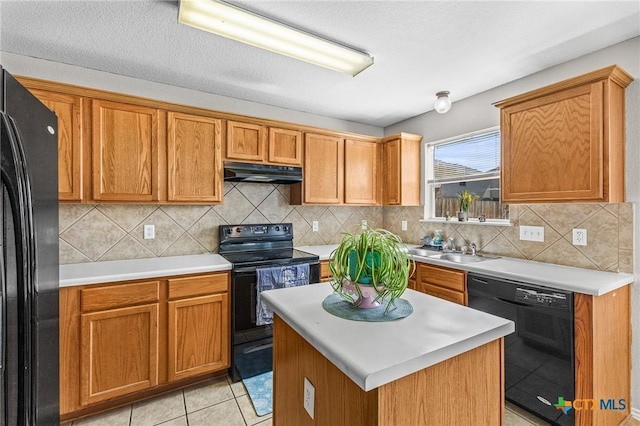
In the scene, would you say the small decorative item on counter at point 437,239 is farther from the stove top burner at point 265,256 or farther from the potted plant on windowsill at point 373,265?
the potted plant on windowsill at point 373,265

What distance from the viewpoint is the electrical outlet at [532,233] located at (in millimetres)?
2404

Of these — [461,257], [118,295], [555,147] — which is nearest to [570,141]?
[555,147]

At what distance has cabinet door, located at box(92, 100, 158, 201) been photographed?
2203mm

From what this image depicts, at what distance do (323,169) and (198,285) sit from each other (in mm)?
1747

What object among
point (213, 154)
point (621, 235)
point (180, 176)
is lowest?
point (621, 235)

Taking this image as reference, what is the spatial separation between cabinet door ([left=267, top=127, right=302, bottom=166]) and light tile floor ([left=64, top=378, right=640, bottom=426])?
2.05 m

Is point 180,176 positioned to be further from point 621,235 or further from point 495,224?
point 621,235

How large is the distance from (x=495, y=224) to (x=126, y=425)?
3.27 m

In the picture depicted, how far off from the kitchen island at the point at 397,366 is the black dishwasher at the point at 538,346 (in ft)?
3.37

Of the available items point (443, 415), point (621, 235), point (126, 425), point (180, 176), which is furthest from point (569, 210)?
point (126, 425)

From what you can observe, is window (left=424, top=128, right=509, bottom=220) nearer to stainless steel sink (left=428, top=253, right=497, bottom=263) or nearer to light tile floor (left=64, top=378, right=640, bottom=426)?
stainless steel sink (left=428, top=253, right=497, bottom=263)

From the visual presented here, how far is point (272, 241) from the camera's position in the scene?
3.18 m

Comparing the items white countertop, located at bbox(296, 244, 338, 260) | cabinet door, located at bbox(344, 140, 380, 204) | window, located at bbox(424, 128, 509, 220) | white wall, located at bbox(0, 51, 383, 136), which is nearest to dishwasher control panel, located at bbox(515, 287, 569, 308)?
window, located at bbox(424, 128, 509, 220)

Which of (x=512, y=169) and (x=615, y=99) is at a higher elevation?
(x=615, y=99)
